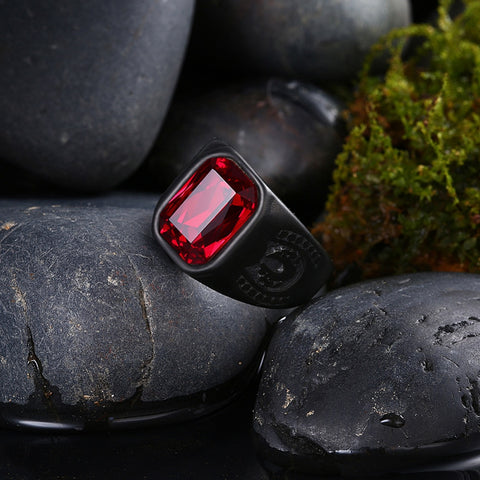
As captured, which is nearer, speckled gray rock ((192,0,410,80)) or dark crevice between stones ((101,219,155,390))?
dark crevice between stones ((101,219,155,390))

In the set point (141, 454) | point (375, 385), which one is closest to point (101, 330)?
point (141, 454)

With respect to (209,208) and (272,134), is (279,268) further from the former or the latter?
(272,134)

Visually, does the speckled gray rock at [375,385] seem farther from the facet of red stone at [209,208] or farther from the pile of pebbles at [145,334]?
the facet of red stone at [209,208]

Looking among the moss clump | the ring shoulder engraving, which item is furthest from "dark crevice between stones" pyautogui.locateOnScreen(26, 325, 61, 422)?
the moss clump

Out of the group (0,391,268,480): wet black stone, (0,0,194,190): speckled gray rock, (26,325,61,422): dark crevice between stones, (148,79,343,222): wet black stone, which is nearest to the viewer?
(0,391,268,480): wet black stone

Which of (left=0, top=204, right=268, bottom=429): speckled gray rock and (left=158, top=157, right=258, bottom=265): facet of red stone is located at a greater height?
(left=158, top=157, right=258, bottom=265): facet of red stone

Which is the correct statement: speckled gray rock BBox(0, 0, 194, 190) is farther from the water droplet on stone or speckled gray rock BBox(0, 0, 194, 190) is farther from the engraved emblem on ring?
the water droplet on stone

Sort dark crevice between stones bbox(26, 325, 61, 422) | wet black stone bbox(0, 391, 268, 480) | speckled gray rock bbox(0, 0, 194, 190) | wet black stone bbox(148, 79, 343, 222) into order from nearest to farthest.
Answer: wet black stone bbox(0, 391, 268, 480) → dark crevice between stones bbox(26, 325, 61, 422) → speckled gray rock bbox(0, 0, 194, 190) → wet black stone bbox(148, 79, 343, 222)
